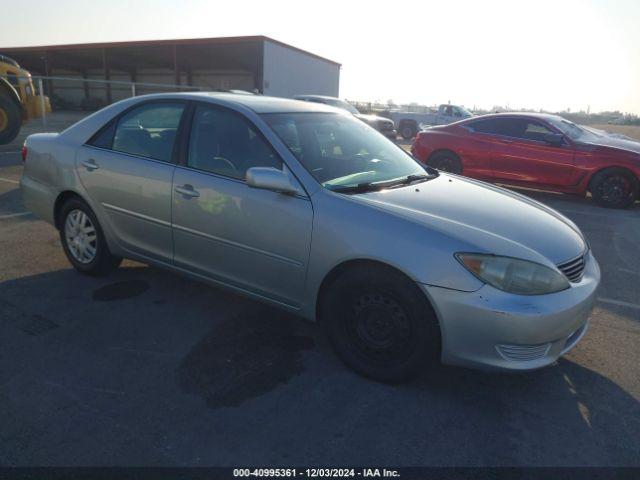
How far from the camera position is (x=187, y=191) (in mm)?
3383

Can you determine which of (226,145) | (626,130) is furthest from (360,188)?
(626,130)

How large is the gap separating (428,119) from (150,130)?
82.0 feet

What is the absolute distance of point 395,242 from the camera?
2.61 m

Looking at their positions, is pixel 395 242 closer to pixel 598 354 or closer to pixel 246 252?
pixel 246 252

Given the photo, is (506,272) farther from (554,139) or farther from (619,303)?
(554,139)

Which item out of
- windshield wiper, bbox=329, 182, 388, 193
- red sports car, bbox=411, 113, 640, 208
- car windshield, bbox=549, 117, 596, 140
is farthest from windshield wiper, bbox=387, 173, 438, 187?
car windshield, bbox=549, 117, 596, 140

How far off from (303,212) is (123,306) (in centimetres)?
179

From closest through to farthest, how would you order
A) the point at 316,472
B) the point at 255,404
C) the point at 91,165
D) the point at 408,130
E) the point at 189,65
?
the point at 316,472 → the point at 255,404 → the point at 91,165 → the point at 408,130 → the point at 189,65

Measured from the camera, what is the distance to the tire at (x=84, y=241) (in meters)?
4.08

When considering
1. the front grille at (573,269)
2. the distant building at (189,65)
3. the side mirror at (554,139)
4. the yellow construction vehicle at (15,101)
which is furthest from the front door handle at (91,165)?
the distant building at (189,65)

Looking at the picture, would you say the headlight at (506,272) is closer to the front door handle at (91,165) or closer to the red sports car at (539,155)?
the front door handle at (91,165)

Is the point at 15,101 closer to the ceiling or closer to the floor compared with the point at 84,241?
closer to the ceiling

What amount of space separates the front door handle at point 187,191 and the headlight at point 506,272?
1.84 m

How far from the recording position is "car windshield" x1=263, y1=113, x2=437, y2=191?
317cm
